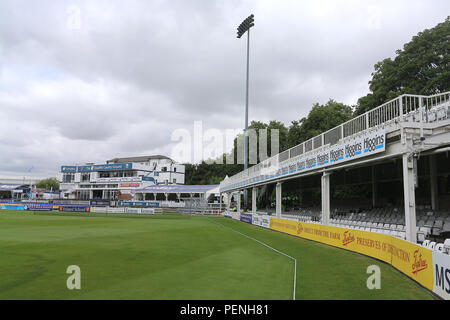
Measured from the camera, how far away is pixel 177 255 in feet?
46.3

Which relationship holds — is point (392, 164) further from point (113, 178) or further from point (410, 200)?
point (113, 178)

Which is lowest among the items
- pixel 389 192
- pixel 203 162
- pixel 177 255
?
pixel 177 255

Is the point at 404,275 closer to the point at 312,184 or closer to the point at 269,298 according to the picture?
the point at 269,298

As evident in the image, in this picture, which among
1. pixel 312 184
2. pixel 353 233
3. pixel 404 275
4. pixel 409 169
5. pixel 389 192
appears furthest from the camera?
pixel 312 184

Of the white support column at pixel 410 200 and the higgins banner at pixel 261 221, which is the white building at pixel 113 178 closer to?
the higgins banner at pixel 261 221

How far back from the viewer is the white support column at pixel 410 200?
510 inches

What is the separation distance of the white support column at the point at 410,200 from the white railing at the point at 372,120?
1856 millimetres

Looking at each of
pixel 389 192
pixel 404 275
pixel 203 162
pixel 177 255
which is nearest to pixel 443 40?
pixel 389 192

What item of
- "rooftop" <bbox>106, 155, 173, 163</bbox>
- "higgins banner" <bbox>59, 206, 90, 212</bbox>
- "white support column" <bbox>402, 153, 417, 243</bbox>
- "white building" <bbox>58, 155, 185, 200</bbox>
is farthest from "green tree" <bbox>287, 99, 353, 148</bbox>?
"rooftop" <bbox>106, 155, 173, 163</bbox>

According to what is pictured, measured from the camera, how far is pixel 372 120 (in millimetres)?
16953

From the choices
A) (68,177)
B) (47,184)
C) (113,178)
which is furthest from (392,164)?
(47,184)

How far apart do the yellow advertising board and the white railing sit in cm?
525

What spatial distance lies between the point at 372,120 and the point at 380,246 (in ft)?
22.7
